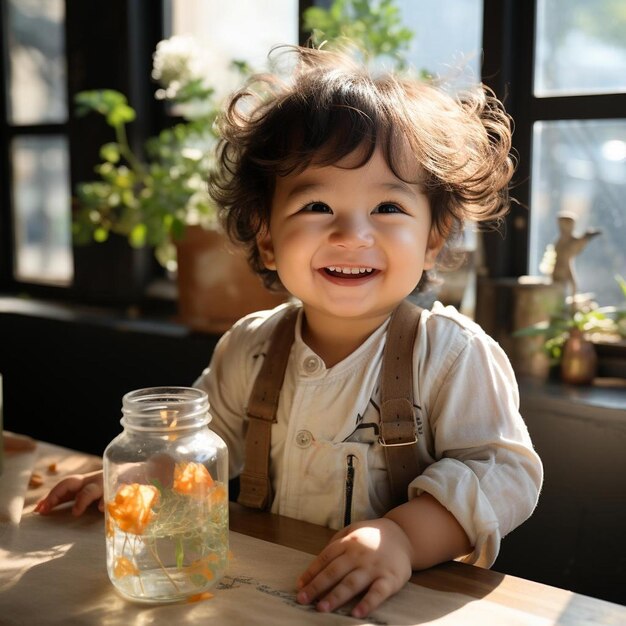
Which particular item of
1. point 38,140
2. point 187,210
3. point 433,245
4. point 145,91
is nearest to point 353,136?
point 433,245

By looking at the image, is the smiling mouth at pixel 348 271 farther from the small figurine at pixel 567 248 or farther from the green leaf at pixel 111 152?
the green leaf at pixel 111 152

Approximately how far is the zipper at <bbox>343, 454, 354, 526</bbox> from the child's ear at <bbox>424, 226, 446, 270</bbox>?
31 centimetres

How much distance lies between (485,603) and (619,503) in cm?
74

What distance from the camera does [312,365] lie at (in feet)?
3.95

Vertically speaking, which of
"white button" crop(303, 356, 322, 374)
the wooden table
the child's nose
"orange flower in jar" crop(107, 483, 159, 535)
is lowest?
the wooden table

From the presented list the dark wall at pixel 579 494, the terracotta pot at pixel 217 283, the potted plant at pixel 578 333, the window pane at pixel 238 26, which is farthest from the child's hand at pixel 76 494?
the window pane at pixel 238 26

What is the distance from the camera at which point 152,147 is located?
7.50 ft

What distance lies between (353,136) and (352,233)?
0.12 meters

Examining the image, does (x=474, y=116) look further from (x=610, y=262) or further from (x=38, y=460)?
(x=38, y=460)

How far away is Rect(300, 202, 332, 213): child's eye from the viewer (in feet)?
3.68

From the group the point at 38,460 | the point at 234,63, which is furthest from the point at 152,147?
the point at 38,460

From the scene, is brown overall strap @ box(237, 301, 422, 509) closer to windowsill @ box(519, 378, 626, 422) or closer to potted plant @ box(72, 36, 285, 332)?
windowsill @ box(519, 378, 626, 422)

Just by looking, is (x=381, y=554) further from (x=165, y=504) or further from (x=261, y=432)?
(x=261, y=432)

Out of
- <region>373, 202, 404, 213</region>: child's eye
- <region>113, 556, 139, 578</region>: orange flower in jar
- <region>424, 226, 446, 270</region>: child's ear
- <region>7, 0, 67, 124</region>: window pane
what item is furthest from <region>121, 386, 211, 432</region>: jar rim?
<region>7, 0, 67, 124</region>: window pane
